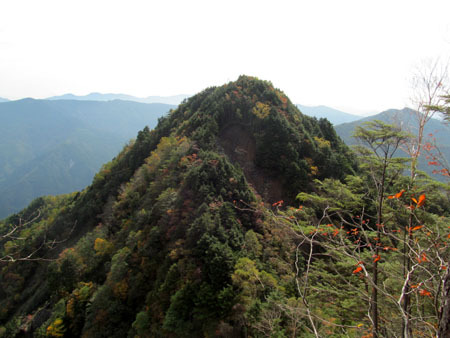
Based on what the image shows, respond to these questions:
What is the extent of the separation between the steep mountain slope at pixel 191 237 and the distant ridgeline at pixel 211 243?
115 mm

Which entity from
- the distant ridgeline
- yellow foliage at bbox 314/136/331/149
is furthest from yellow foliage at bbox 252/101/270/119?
yellow foliage at bbox 314/136/331/149

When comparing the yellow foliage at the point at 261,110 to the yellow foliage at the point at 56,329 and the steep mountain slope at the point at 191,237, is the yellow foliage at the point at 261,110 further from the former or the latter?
the yellow foliage at the point at 56,329

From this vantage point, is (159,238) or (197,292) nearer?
(197,292)

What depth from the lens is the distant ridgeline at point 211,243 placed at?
42.7 ft

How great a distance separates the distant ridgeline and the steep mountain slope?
4.5 inches

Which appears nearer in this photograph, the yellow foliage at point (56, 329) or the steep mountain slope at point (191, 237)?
the steep mountain slope at point (191, 237)

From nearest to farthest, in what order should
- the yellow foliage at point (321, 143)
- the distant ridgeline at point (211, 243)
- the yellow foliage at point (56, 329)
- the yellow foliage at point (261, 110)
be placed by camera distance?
the distant ridgeline at point (211, 243) < the yellow foliage at point (56, 329) < the yellow foliage at point (321, 143) < the yellow foliage at point (261, 110)

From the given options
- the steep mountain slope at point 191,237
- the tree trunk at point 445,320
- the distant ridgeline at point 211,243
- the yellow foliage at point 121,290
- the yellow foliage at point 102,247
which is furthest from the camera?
the yellow foliage at point 102,247

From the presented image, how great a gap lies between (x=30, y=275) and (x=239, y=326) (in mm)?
46749

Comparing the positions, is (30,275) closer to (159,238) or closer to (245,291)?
(159,238)

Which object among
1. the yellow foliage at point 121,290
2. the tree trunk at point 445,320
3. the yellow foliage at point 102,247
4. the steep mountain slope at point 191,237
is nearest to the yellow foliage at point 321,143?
the steep mountain slope at point 191,237

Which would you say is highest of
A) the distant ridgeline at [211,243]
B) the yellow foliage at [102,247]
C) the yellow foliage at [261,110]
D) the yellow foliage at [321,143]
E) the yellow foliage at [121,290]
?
the yellow foliage at [261,110]

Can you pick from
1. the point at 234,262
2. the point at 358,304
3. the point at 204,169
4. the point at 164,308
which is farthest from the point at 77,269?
the point at 358,304

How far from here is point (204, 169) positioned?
87.0ft
